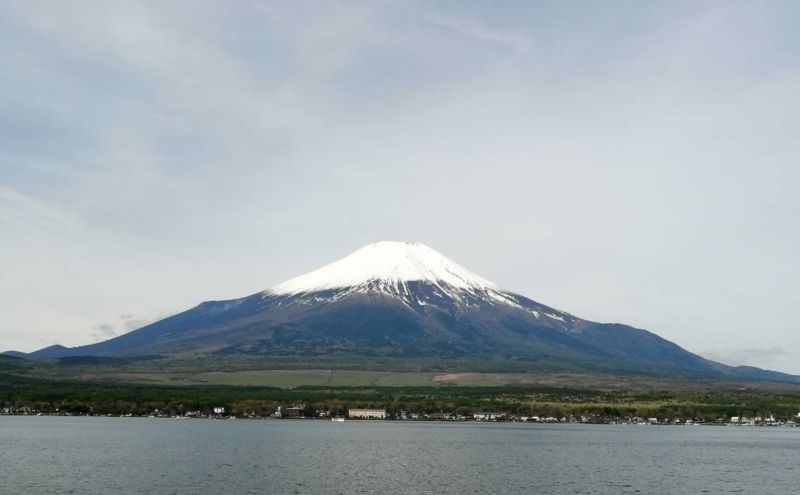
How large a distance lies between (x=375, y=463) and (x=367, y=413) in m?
90.9

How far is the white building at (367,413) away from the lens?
171 m

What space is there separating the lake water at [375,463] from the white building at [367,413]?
40.4 m

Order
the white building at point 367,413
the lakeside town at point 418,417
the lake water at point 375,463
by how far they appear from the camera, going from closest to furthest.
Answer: the lake water at point 375,463
the white building at point 367,413
the lakeside town at point 418,417

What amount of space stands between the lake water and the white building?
40400mm

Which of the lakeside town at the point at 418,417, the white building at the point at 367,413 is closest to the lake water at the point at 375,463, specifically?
the lakeside town at the point at 418,417

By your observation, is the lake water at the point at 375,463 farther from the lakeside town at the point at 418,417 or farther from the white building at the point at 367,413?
the white building at the point at 367,413

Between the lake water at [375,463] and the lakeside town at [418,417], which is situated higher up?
the lakeside town at [418,417]

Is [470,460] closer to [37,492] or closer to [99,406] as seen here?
[37,492]

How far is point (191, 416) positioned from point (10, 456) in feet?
304

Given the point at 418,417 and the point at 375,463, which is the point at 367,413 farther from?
the point at 375,463

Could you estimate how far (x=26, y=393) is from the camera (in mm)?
181250

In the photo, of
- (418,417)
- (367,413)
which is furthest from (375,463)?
(367,413)

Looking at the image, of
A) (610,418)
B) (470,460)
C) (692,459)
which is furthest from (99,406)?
(692,459)

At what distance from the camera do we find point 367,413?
174 m
